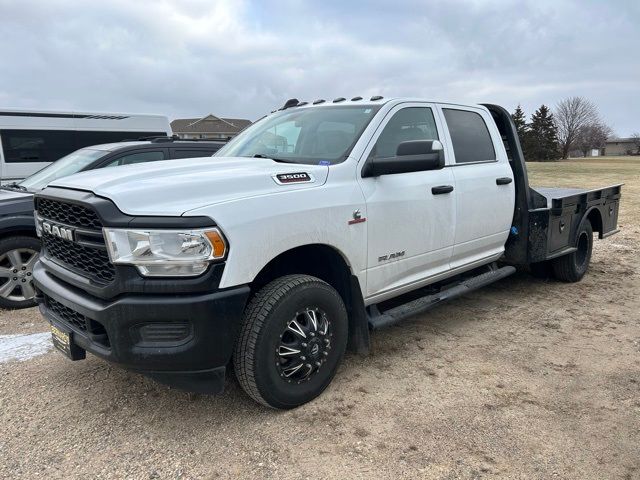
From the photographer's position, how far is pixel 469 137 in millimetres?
4758

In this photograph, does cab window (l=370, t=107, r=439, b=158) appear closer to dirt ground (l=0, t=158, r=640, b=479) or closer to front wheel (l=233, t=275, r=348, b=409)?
front wheel (l=233, t=275, r=348, b=409)

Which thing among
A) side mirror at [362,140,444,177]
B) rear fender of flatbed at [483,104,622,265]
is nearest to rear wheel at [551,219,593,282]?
rear fender of flatbed at [483,104,622,265]

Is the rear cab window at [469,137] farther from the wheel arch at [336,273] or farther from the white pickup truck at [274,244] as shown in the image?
the wheel arch at [336,273]

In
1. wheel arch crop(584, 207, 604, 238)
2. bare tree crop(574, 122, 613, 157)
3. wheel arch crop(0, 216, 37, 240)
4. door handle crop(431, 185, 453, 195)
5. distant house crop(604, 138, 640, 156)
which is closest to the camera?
door handle crop(431, 185, 453, 195)

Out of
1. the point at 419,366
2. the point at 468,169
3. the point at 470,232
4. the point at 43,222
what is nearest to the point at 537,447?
the point at 419,366

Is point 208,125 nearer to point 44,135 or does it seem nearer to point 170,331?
point 44,135

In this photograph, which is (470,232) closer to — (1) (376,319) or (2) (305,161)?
(1) (376,319)

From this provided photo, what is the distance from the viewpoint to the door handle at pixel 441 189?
13.4 feet

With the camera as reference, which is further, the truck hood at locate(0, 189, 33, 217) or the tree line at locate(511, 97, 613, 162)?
the tree line at locate(511, 97, 613, 162)

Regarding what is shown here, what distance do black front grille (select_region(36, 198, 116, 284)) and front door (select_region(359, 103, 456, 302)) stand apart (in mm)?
1674

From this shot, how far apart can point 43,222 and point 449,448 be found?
2.87 m

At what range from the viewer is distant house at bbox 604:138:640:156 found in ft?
339

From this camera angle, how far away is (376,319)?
3.78m

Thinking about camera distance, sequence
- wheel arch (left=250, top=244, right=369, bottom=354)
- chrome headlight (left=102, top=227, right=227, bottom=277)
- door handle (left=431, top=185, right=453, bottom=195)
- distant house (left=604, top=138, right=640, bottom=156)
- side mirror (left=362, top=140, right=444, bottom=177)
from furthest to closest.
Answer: distant house (left=604, top=138, right=640, bottom=156) → door handle (left=431, top=185, right=453, bottom=195) → side mirror (left=362, top=140, right=444, bottom=177) → wheel arch (left=250, top=244, right=369, bottom=354) → chrome headlight (left=102, top=227, right=227, bottom=277)
